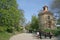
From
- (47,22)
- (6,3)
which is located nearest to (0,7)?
(6,3)

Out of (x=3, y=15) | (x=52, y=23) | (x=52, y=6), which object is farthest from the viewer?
(x=52, y=23)

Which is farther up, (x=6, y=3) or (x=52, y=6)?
(x=6, y=3)

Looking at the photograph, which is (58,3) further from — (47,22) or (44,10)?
(44,10)

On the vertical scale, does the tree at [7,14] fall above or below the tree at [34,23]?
above

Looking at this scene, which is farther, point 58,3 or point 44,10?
point 44,10

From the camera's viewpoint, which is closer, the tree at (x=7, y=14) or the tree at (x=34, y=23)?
the tree at (x=7, y=14)

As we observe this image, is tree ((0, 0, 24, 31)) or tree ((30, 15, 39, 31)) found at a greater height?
tree ((0, 0, 24, 31))

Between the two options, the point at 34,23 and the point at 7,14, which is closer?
the point at 7,14

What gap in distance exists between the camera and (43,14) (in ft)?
255

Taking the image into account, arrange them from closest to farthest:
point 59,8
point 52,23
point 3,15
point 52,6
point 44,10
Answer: point 59,8, point 52,6, point 3,15, point 52,23, point 44,10

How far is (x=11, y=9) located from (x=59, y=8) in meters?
29.0

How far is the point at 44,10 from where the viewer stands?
266 ft

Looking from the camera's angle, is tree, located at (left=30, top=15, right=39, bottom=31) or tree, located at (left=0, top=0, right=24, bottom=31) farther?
tree, located at (left=30, top=15, right=39, bottom=31)

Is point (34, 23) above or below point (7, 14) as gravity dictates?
below
